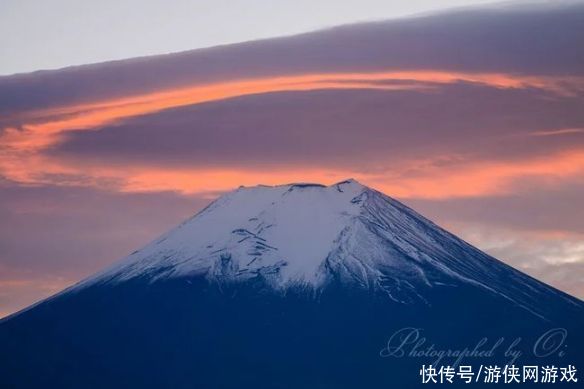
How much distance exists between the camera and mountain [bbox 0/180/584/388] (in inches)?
7392

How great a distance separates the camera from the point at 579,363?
618 feet

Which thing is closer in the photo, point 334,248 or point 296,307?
point 296,307

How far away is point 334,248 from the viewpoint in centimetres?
19350

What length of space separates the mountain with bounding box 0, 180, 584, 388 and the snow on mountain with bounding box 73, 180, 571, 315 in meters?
0.15

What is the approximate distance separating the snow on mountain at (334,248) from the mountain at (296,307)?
0.48 ft

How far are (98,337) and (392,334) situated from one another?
3099 cm

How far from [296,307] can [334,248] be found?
740cm

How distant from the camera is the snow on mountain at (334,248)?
632 ft

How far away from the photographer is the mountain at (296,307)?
616 ft

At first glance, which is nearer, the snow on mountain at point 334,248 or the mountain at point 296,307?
the mountain at point 296,307

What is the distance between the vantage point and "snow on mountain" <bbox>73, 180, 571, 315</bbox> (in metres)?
192

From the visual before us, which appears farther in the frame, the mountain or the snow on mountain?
the snow on mountain

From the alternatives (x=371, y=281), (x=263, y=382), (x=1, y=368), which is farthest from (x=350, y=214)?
(x=1, y=368)

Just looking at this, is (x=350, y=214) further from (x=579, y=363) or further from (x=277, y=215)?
(x=579, y=363)
